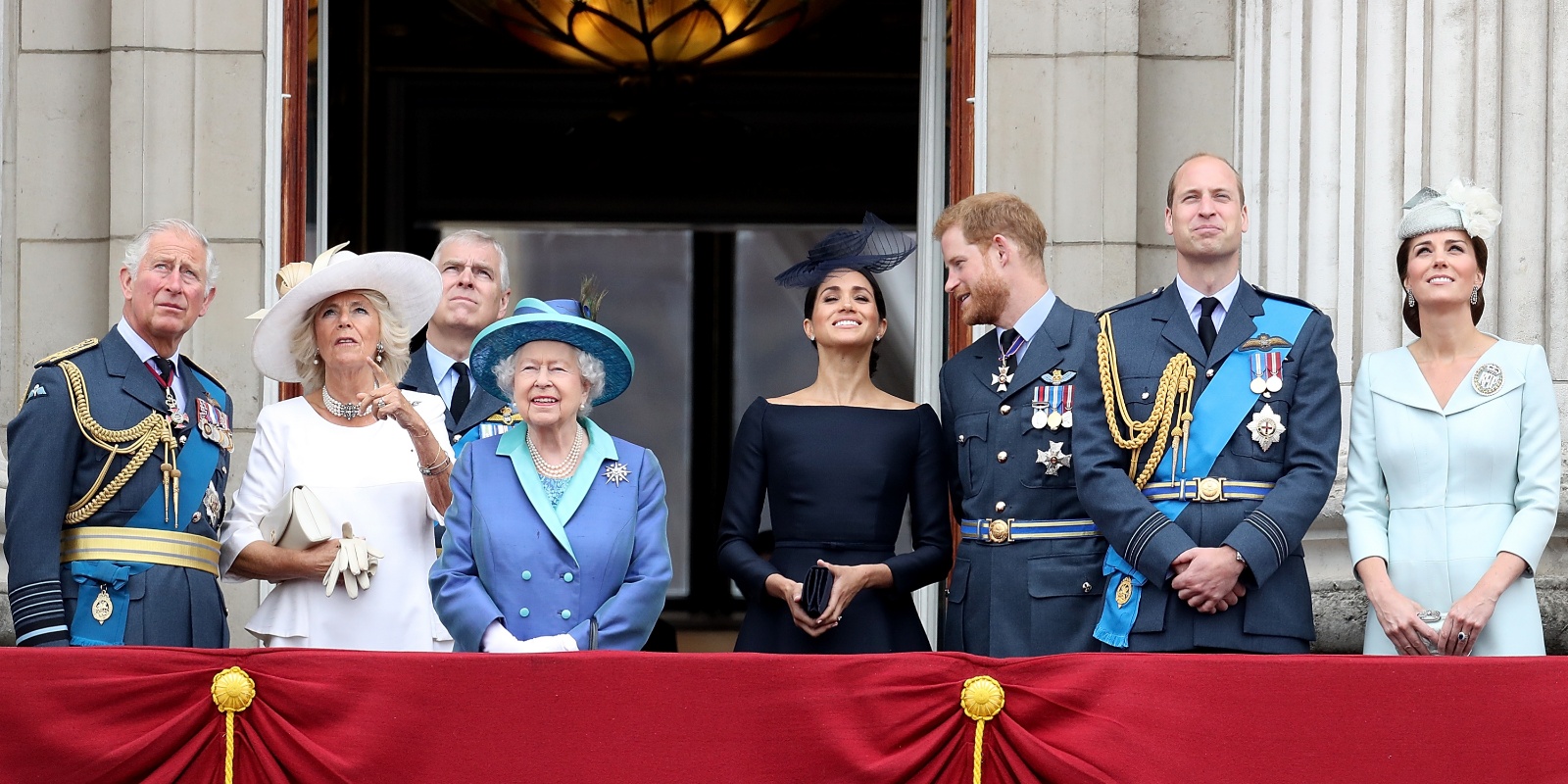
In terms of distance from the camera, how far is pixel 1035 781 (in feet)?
12.0

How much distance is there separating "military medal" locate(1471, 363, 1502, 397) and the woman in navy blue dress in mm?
1272

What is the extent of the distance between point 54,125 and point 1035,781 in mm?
4257

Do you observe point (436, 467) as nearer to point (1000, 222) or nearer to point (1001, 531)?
point (1001, 531)

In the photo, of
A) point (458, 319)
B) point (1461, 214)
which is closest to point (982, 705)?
point (1461, 214)

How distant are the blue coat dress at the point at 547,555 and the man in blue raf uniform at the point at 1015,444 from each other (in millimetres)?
825

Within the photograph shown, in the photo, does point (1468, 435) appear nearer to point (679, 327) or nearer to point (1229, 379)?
point (1229, 379)

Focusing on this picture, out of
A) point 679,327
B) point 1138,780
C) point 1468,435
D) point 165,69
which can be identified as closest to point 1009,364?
point 1468,435

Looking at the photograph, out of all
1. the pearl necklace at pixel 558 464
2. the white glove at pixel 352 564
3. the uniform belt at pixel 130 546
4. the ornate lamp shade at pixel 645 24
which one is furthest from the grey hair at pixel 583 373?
the ornate lamp shade at pixel 645 24

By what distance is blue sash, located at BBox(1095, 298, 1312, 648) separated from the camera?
4309 mm

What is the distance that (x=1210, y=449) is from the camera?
14.2ft

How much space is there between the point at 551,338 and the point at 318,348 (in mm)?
696

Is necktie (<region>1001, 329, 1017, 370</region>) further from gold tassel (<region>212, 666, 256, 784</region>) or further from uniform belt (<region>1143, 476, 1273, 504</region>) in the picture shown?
gold tassel (<region>212, 666, 256, 784</region>)

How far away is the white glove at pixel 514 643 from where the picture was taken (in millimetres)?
4035

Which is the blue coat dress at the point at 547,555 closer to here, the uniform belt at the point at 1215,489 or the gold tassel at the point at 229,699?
the gold tassel at the point at 229,699
